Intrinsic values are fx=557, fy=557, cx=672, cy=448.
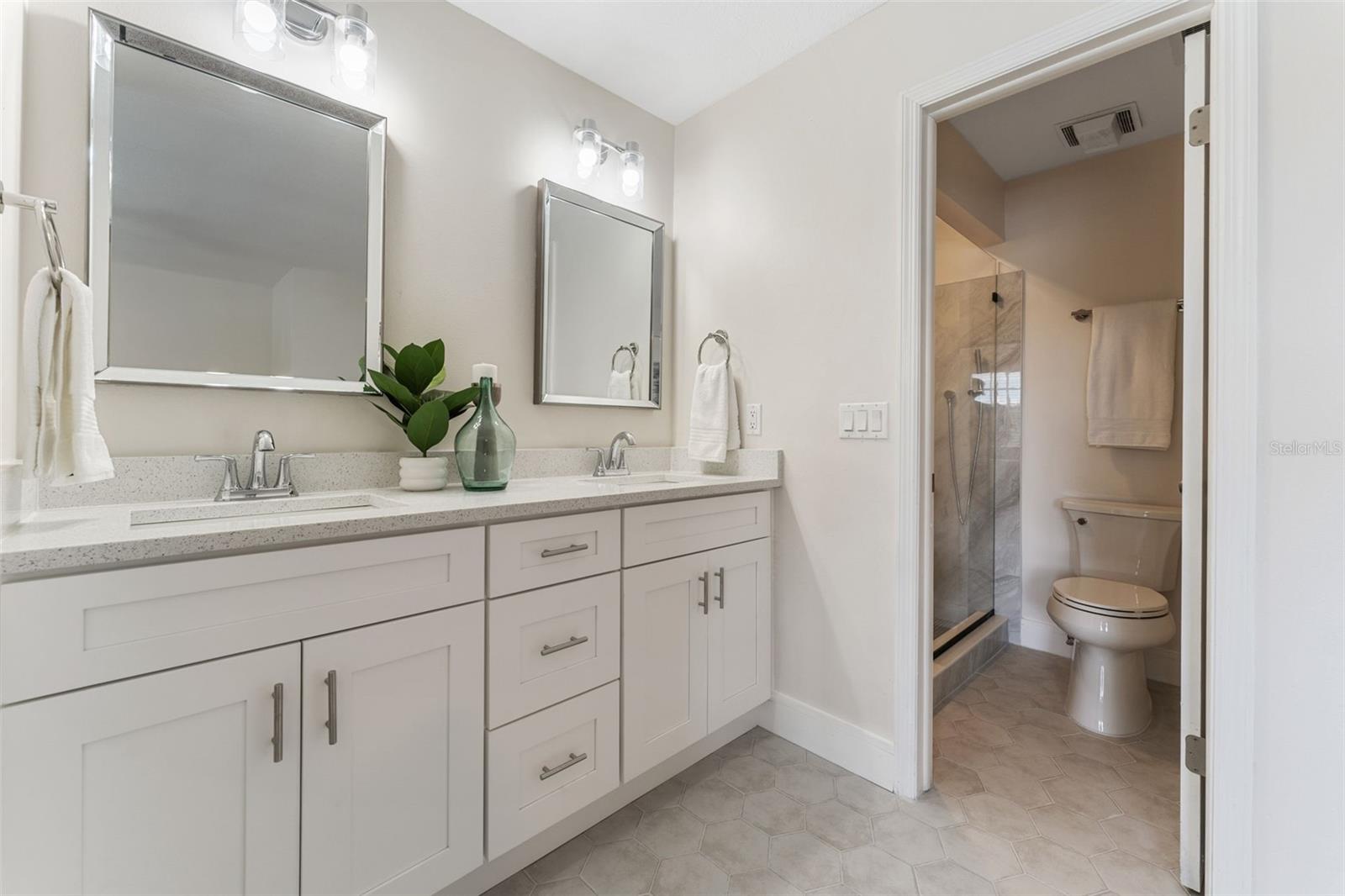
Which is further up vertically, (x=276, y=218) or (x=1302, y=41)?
(x=1302, y=41)

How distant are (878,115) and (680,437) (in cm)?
131

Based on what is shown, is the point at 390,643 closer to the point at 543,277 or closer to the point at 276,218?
the point at 276,218

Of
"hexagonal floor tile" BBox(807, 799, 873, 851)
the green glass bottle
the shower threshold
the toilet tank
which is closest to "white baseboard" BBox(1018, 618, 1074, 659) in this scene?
the shower threshold

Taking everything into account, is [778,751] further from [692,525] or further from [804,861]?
[692,525]

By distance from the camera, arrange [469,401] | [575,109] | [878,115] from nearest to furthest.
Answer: [469,401] < [878,115] < [575,109]

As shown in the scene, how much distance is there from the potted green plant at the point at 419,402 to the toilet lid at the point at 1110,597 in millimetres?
2253

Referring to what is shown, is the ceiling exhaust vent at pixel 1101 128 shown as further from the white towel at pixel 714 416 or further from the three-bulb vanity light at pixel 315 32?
the three-bulb vanity light at pixel 315 32

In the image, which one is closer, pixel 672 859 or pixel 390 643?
pixel 390 643

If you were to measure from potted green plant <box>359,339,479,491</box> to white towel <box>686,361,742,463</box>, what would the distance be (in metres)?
0.81

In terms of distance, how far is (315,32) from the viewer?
1.42 m

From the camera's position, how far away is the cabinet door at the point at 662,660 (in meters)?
1.48

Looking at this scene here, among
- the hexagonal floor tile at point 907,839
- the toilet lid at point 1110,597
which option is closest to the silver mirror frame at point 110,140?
the hexagonal floor tile at point 907,839

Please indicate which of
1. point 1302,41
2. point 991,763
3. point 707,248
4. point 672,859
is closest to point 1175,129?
point 1302,41

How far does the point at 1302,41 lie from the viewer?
1.12 metres
